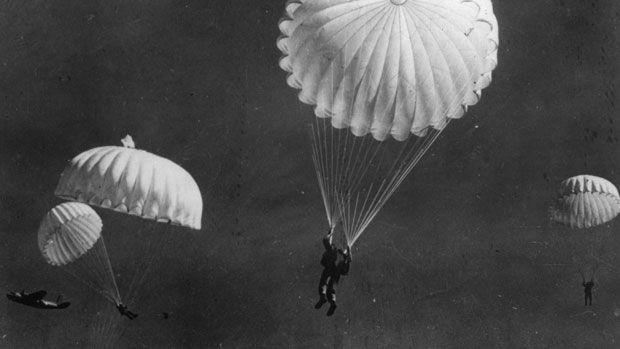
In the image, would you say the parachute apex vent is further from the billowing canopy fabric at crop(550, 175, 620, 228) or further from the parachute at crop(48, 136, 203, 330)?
the billowing canopy fabric at crop(550, 175, 620, 228)

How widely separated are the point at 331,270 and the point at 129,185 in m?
6.41

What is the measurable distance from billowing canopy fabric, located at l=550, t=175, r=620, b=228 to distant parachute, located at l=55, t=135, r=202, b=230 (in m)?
15.8

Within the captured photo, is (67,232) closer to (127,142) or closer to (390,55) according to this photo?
(127,142)

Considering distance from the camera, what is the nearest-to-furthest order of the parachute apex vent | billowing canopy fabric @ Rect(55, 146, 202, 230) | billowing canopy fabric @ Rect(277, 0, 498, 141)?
billowing canopy fabric @ Rect(277, 0, 498, 141) → billowing canopy fabric @ Rect(55, 146, 202, 230) → the parachute apex vent

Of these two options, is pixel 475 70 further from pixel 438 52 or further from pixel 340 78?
pixel 340 78

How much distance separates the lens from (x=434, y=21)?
1271 inches

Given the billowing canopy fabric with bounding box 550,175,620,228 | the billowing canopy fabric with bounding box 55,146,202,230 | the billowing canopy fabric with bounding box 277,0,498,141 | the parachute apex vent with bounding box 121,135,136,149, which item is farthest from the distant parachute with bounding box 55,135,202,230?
the billowing canopy fabric with bounding box 550,175,620,228

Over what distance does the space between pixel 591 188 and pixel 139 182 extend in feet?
58.8

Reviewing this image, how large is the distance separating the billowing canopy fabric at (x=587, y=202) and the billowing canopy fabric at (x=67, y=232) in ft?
57.0

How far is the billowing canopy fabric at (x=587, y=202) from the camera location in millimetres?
42125

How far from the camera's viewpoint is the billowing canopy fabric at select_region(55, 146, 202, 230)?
32.5m

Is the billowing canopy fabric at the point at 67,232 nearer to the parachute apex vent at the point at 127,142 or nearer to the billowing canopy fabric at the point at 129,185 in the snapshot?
the billowing canopy fabric at the point at 129,185

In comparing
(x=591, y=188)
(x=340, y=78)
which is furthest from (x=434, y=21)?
(x=591, y=188)

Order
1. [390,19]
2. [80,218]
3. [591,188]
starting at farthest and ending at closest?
[591,188] < [80,218] < [390,19]
